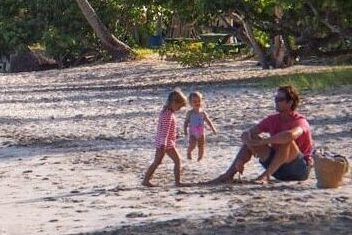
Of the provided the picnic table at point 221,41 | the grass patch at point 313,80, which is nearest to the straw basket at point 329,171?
the grass patch at point 313,80

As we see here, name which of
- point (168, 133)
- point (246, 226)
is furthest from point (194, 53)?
point (246, 226)

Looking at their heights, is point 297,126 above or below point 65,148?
above

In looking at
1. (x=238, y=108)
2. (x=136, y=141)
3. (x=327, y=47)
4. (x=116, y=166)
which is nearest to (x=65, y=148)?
(x=136, y=141)

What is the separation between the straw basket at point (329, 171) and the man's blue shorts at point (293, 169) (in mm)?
368

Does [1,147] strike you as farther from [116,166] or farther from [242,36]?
[242,36]

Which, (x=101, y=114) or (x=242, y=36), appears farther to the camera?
(x=242, y=36)

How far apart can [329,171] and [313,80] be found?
14.0 m

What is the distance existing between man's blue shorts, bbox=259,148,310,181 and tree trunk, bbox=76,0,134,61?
2997 cm

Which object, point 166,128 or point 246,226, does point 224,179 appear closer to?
point 166,128

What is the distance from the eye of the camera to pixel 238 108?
62.1ft

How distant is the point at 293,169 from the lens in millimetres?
10406

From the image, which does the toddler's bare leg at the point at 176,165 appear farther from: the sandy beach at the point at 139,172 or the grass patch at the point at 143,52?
the grass patch at the point at 143,52

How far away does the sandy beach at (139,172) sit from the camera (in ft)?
28.3

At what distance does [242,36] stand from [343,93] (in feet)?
30.8
